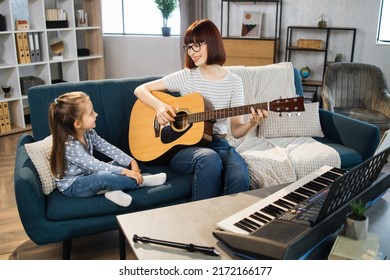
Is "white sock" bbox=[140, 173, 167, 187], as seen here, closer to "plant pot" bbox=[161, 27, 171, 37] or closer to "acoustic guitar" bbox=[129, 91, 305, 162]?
"acoustic guitar" bbox=[129, 91, 305, 162]

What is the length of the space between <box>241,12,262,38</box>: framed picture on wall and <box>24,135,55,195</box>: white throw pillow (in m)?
→ 3.39

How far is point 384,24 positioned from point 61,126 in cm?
386

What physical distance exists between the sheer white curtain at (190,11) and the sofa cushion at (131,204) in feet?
10.3

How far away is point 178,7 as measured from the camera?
5.27m

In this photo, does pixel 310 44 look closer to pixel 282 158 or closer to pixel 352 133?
pixel 352 133

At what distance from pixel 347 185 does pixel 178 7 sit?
4.28 m

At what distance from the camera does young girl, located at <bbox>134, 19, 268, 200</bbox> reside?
224 cm

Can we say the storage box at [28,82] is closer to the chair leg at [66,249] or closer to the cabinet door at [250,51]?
the cabinet door at [250,51]

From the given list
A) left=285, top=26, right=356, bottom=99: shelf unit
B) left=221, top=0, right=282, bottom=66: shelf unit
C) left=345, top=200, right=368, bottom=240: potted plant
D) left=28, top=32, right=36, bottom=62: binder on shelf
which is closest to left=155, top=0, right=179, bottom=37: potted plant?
left=221, top=0, right=282, bottom=66: shelf unit

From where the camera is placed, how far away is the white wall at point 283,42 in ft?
15.5

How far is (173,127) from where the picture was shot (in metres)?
2.37

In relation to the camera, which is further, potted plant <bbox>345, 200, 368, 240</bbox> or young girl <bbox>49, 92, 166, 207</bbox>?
young girl <bbox>49, 92, 166, 207</bbox>
